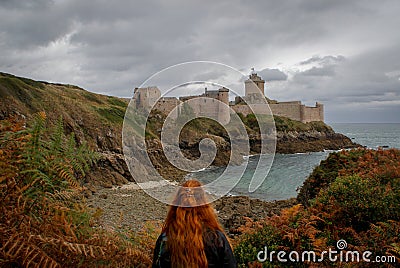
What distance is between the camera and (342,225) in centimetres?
587

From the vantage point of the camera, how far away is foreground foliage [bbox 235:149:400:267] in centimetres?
479

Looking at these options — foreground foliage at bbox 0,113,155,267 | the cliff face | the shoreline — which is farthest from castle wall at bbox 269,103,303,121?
foreground foliage at bbox 0,113,155,267

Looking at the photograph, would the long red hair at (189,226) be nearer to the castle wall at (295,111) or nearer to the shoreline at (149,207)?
the shoreline at (149,207)

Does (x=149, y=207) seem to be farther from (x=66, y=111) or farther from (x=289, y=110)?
(x=289, y=110)

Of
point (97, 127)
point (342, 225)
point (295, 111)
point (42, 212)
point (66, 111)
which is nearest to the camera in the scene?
point (42, 212)

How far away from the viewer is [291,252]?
15.8 feet

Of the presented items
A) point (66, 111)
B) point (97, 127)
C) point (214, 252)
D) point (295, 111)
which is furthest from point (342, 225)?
point (295, 111)

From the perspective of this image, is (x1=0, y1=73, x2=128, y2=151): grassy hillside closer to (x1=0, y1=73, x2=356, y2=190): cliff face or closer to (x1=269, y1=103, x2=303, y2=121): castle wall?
(x1=0, y1=73, x2=356, y2=190): cliff face

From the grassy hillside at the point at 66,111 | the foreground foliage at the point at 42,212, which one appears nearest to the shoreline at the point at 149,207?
the grassy hillside at the point at 66,111

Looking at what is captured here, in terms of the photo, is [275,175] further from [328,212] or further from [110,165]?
[328,212]

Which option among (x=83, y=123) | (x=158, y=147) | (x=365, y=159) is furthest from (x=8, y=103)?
(x=365, y=159)

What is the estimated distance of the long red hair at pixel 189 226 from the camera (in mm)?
2746

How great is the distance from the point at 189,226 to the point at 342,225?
4.14 metres

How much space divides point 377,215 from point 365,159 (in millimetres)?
4450
